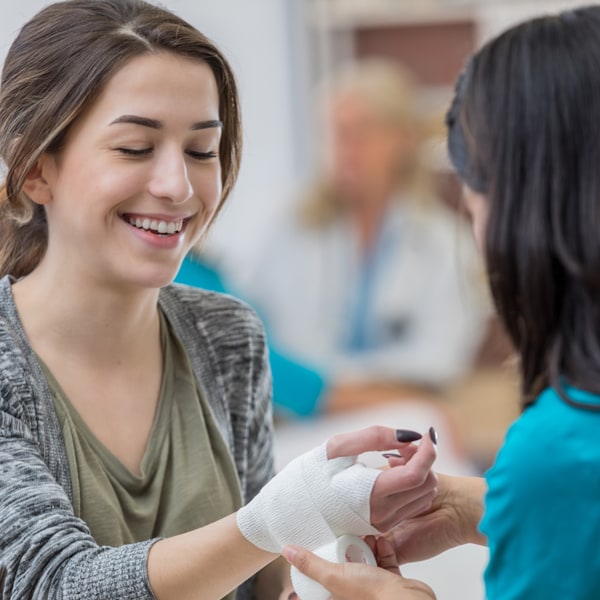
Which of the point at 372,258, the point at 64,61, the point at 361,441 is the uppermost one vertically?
the point at 64,61

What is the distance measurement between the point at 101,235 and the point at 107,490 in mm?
289

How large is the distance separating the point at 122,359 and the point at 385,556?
0.40 m

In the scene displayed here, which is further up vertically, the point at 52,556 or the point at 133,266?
the point at 133,266

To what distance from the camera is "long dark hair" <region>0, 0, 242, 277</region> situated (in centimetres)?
119

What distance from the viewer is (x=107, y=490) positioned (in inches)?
48.5

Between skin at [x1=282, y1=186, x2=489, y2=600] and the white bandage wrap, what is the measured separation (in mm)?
26

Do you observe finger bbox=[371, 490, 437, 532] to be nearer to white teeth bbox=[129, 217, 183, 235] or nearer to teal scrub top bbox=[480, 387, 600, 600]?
teal scrub top bbox=[480, 387, 600, 600]

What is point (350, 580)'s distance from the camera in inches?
44.4

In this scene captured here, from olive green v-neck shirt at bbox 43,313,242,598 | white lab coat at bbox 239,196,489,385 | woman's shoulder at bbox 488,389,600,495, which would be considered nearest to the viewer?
woman's shoulder at bbox 488,389,600,495

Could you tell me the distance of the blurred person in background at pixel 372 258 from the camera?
3.83 meters

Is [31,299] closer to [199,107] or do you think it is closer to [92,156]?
[92,156]

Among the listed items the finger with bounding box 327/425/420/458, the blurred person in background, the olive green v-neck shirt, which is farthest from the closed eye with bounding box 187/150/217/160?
the blurred person in background

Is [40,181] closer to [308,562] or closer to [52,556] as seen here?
[52,556]

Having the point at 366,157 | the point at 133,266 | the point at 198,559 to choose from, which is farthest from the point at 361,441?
the point at 366,157
